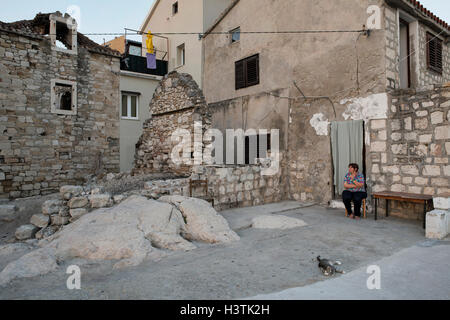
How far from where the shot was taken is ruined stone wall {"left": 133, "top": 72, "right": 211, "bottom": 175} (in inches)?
335

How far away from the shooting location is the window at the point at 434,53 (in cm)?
858

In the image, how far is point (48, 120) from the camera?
11.1m

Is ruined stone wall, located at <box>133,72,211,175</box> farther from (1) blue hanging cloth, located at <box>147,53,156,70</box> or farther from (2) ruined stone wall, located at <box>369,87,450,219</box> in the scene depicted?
(1) blue hanging cloth, located at <box>147,53,156,70</box>

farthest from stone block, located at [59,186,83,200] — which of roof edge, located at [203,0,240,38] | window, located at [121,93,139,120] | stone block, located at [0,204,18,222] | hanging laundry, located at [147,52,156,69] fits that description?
hanging laundry, located at [147,52,156,69]

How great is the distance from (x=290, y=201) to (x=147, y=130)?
5.37m

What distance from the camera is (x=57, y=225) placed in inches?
219

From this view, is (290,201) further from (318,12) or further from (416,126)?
(318,12)

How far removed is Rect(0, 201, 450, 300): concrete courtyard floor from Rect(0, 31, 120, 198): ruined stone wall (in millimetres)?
7394

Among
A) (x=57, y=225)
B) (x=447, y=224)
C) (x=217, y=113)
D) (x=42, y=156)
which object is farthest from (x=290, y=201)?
(x=42, y=156)

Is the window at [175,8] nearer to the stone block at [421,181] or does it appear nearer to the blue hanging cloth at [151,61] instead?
the blue hanging cloth at [151,61]

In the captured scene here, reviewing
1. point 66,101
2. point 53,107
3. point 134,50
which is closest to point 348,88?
Answer: point 53,107
